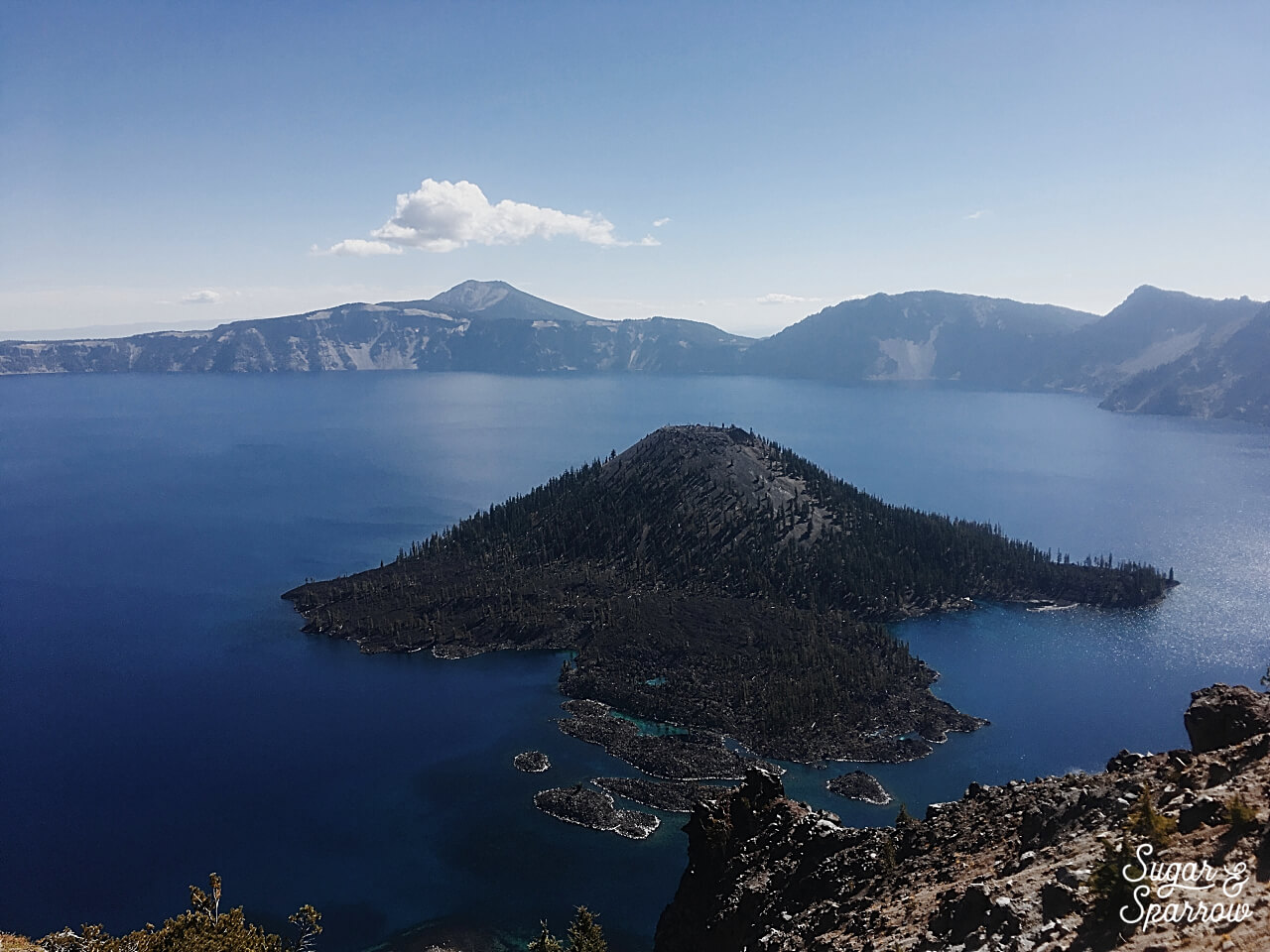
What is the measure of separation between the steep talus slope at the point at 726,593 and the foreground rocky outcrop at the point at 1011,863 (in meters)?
57.2

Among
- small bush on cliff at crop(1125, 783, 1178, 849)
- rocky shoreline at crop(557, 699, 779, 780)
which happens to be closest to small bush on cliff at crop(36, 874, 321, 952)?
small bush on cliff at crop(1125, 783, 1178, 849)

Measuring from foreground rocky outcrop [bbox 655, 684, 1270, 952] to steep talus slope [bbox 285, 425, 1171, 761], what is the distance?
188 feet

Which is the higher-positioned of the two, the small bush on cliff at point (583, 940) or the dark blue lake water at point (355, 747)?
the small bush on cliff at point (583, 940)

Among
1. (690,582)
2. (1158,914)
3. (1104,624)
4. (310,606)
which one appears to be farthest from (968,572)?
(1158,914)

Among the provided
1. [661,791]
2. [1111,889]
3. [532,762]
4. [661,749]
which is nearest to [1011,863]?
[1111,889]

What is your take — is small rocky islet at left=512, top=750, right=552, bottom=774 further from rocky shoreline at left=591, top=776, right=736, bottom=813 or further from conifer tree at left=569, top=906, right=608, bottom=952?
conifer tree at left=569, top=906, right=608, bottom=952

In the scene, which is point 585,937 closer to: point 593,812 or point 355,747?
point 593,812

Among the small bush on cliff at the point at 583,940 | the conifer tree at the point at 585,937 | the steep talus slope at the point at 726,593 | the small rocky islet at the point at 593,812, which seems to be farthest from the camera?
the steep talus slope at the point at 726,593

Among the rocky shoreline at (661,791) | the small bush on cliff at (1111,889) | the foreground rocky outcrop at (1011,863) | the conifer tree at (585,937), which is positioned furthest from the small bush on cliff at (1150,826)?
the rocky shoreline at (661,791)

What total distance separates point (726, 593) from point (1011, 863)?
123m

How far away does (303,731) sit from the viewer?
106m

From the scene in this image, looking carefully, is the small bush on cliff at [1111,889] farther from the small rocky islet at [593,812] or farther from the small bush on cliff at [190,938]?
the small rocky islet at [593,812]

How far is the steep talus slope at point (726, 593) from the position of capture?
10938 cm

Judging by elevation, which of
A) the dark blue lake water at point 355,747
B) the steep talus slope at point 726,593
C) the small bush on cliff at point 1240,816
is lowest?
the dark blue lake water at point 355,747
